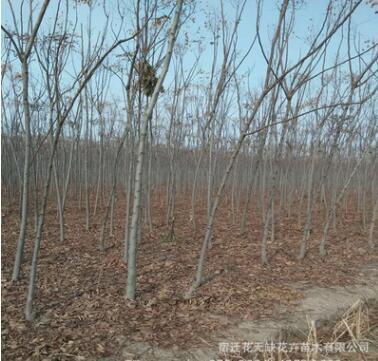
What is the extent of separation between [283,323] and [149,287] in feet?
4.58

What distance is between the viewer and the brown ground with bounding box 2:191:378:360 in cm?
281

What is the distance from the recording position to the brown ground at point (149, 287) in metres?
2.81

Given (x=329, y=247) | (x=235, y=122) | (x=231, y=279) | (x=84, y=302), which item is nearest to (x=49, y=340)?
(x=84, y=302)

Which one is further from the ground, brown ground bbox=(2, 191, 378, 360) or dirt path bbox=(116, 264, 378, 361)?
brown ground bbox=(2, 191, 378, 360)

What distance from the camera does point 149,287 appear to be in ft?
12.6

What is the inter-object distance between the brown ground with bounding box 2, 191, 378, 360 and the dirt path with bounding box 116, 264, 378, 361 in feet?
0.32

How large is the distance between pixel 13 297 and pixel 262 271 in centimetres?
285

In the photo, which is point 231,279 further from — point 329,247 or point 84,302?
point 329,247

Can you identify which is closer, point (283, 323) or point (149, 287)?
point (283, 323)

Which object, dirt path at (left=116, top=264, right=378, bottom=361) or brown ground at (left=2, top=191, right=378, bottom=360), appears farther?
brown ground at (left=2, top=191, right=378, bottom=360)

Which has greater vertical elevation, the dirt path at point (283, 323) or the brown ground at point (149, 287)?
the brown ground at point (149, 287)

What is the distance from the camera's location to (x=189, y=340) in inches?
113

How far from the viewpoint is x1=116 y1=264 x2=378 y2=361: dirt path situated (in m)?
2.67

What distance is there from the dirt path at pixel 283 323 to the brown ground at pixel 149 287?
98 millimetres
